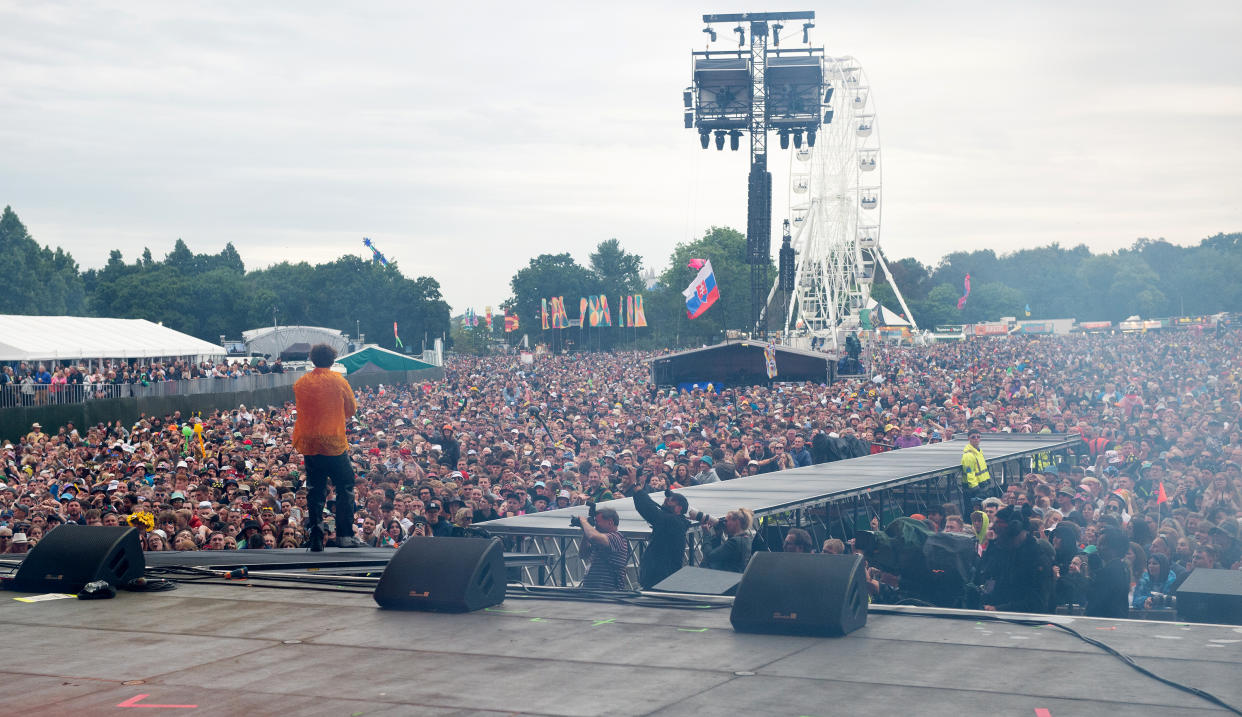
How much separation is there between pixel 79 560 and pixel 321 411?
181 centimetres

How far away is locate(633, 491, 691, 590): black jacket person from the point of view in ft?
29.1

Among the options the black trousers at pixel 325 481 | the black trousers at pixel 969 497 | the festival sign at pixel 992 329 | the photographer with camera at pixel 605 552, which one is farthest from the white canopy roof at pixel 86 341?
the festival sign at pixel 992 329

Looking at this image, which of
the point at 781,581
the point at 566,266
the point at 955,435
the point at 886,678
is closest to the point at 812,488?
the point at 781,581

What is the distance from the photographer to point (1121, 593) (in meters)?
8.45

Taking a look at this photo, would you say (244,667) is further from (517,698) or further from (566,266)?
(566,266)

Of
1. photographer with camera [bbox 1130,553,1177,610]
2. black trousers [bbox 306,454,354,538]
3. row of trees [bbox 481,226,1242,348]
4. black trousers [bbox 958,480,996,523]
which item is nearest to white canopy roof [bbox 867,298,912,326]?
row of trees [bbox 481,226,1242,348]

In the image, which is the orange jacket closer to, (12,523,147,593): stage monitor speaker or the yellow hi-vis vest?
(12,523,147,593): stage monitor speaker

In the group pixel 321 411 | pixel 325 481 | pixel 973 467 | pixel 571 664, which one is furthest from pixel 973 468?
A: pixel 571 664

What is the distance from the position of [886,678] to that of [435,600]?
9.37 feet

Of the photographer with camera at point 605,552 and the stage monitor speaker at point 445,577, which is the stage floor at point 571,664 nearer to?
the stage monitor speaker at point 445,577

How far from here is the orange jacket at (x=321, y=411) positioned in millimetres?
8188

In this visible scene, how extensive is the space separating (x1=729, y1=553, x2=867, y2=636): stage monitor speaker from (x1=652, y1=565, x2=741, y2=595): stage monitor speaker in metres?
1.09

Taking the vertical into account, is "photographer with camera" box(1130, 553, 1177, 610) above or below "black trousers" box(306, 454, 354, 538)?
below

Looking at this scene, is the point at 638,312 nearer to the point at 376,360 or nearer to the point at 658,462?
the point at 376,360
